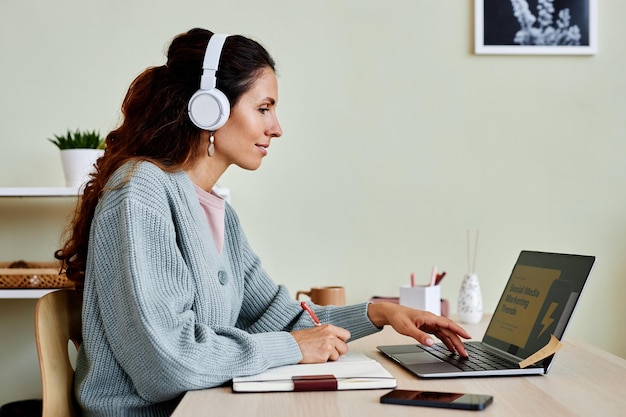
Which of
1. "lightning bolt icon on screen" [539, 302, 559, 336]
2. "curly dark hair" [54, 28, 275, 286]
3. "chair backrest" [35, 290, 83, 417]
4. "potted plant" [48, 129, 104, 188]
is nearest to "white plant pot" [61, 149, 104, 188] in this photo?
"potted plant" [48, 129, 104, 188]

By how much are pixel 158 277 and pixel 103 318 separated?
106 mm

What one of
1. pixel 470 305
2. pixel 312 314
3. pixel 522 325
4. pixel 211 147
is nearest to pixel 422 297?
pixel 470 305

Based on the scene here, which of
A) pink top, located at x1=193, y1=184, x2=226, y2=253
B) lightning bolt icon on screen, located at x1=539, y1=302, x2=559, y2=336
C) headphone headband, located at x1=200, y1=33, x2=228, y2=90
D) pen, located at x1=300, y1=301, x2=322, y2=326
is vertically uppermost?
headphone headband, located at x1=200, y1=33, x2=228, y2=90

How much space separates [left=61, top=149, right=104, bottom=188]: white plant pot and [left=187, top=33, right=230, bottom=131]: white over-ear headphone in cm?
83

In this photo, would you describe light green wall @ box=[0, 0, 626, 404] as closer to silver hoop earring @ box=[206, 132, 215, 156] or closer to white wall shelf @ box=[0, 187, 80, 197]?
white wall shelf @ box=[0, 187, 80, 197]

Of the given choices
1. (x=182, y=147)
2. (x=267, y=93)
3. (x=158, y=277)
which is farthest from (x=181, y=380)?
(x=267, y=93)

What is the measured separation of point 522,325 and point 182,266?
57cm

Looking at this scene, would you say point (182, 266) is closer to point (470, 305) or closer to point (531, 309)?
point (531, 309)

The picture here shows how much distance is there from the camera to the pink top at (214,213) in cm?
146

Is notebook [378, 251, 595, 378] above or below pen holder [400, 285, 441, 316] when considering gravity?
above

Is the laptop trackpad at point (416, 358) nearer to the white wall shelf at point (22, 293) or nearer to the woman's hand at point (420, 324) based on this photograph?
the woman's hand at point (420, 324)

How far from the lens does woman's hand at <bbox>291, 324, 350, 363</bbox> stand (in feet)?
4.07

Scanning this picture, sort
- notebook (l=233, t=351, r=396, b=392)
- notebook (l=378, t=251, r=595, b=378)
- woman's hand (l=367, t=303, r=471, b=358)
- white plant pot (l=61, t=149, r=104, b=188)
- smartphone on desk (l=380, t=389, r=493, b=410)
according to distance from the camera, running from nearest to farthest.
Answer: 1. smartphone on desk (l=380, t=389, r=493, b=410)
2. notebook (l=233, t=351, r=396, b=392)
3. notebook (l=378, t=251, r=595, b=378)
4. woman's hand (l=367, t=303, r=471, b=358)
5. white plant pot (l=61, t=149, r=104, b=188)

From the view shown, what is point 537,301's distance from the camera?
129 centimetres
